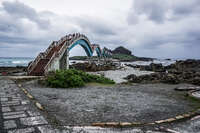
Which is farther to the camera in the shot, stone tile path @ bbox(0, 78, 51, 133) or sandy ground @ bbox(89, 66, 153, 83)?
sandy ground @ bbox(89, 66, 153, 83)

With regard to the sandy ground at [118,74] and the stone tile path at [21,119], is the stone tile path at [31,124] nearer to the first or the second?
the stone tile path at [21,119]

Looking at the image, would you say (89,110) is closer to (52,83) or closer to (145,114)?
(145,114)

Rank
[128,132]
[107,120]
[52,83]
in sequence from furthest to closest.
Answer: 1. [52,83]
2. [107,120]
3. [128,132]

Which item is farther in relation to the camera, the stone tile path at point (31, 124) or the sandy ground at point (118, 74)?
the sandy ground at point (118, 74)

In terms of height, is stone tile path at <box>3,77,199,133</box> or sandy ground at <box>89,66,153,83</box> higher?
stone tile path at <box>3,77,199,133</box>

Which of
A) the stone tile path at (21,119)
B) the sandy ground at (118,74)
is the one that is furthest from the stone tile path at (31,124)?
the sandy ground at (118,74)

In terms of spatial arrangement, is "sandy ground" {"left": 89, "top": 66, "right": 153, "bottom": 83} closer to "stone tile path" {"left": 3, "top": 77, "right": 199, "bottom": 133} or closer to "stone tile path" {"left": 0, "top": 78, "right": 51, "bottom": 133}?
"stone tile path" {"left": 0, "top": 78, "right": 51, "bottom": 133}

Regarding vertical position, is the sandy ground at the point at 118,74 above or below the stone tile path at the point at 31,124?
below

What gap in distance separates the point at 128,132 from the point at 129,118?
3.09 feet

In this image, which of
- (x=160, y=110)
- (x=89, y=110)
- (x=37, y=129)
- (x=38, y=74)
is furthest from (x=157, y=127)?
(x=38, y=74)

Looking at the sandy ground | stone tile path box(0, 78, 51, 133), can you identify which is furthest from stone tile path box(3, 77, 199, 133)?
the sandy ground

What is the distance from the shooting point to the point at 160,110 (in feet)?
19.2

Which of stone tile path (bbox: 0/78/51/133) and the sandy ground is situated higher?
stone tile path (bbox: 0/78/51/133)

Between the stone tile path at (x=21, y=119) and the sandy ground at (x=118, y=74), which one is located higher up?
the stone tile path at (x=21, y=119)
